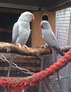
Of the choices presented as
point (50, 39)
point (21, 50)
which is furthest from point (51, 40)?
point (21, 50)

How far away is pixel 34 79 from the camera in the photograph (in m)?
1.08

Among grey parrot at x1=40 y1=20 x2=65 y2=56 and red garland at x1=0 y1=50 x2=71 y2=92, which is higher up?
grey parrot at x1=40 y1=20 x2=65 y2=56

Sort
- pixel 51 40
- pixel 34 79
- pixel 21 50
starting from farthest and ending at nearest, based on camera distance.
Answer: pixel 51 40
pixel 21 50
pixel 34 79

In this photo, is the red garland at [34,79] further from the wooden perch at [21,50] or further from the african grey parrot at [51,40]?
the african grey parrot at [51,40]

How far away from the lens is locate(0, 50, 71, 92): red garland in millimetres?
1058

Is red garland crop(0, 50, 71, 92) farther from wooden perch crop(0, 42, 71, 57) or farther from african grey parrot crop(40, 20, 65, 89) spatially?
african grey parrot crop(40, 20, 65, 89)

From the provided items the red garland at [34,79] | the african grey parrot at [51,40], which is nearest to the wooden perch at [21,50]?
the african grey parrot at [51,40]

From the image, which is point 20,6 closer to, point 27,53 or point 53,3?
point 53,3

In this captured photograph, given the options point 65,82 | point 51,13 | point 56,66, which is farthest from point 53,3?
point 56,66

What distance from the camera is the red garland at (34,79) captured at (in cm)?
106

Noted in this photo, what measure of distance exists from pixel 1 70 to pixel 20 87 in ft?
4.80

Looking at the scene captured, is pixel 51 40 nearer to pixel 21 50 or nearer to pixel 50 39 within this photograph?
pixel 50 39

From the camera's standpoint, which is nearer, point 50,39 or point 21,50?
point 21,50

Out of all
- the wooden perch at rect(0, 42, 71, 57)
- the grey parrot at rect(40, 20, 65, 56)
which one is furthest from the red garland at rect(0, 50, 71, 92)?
the grey parrot at rect(40, 20, 65, 56)
